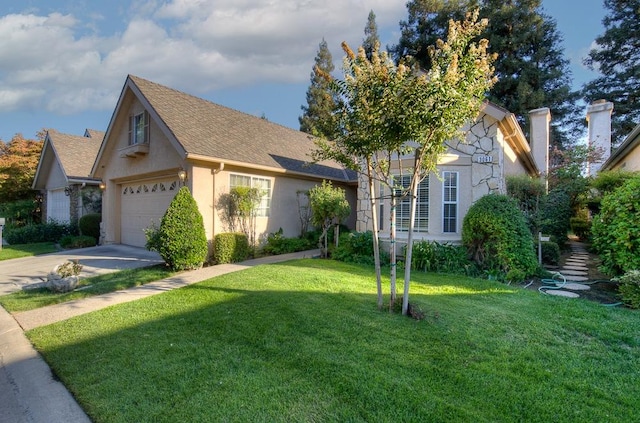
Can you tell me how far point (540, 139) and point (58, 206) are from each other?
25354 mm

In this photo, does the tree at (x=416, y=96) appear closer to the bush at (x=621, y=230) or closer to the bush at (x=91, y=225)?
the bush at (x=621, y=230)

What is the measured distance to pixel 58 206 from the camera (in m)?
17.2

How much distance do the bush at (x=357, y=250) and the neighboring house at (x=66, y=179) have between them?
12.3 m

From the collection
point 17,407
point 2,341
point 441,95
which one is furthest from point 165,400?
point 441,95

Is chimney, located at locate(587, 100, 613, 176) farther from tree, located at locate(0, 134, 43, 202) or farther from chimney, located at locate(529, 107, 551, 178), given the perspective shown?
tree, located at locate(0, 134, 43, 202)

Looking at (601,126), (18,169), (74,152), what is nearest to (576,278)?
(601,126)

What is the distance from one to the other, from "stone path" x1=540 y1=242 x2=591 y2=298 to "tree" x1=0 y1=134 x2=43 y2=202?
2595 centimetres

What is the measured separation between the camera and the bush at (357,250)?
30.6 ft

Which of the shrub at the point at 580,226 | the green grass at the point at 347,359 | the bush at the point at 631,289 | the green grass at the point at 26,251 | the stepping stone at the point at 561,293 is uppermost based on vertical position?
the shrub at the point at 580,226

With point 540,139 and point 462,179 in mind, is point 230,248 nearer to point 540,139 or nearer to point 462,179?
point 462,179

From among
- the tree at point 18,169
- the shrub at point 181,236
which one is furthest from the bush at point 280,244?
the tree at point 18,169

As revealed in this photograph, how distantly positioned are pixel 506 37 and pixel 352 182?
1794cm

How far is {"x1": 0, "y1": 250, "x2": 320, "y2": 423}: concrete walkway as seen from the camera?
286 cm

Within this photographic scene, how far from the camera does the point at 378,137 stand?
14.7ft
